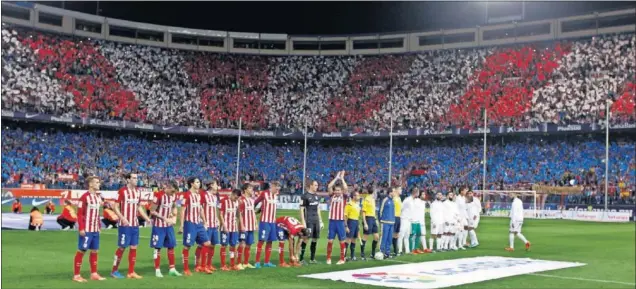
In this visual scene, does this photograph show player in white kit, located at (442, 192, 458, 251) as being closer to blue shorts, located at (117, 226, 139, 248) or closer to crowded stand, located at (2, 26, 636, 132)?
blue shorts, located at (117, 226, 139, 248)

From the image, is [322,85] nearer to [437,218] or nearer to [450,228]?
[450,228]

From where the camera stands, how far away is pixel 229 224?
16.5 metres

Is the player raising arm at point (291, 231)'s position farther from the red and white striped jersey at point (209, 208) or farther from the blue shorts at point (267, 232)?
the red and white striped jersey at point (209, 208)

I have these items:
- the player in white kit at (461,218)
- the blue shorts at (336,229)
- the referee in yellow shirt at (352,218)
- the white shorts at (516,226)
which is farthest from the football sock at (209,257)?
the white shorts at (516,226)

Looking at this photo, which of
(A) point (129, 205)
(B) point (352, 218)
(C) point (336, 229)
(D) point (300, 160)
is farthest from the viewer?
(D) point (300, 160)

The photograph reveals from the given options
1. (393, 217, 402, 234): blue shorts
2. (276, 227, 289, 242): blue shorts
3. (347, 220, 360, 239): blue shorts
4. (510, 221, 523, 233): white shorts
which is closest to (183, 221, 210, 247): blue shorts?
(276, 227, 289, 242): blue shorts

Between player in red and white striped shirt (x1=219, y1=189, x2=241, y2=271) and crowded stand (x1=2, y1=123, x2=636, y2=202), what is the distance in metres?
34.7

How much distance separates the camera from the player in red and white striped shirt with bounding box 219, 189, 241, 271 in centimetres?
1636

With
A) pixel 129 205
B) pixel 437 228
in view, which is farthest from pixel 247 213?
pixel 437 228

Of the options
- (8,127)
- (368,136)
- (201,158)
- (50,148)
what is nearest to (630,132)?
(368,136)

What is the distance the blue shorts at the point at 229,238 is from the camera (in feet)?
53.5

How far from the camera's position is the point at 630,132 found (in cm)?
5853

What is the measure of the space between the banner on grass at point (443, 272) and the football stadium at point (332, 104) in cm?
826

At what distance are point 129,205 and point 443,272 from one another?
756 centimetres
